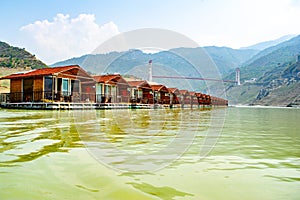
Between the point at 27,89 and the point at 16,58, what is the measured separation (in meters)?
42.2

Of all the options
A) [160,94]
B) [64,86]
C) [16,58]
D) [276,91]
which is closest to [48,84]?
[64,86]

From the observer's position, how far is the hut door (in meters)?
20.5

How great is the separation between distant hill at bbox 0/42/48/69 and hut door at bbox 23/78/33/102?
3606cm

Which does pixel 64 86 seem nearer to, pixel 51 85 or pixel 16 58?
pixel 51 85

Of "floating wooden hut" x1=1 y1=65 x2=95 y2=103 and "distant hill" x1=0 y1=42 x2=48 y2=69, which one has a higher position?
"distant hill" x1=0 y1=42 x2=48 y2=69

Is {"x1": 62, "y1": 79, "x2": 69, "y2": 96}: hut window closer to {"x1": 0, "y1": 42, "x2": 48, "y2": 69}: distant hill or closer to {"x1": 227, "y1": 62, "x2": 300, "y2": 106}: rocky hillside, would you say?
{"x1": 0, "y1": 42, "x2": 48, "y2": 69}: distant hill

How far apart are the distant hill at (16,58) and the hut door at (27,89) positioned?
118 ft

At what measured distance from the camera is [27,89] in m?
20.9

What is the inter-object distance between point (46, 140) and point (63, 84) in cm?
1681

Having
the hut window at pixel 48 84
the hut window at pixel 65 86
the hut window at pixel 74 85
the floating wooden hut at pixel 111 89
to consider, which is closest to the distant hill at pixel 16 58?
the floating wooden hut at pixel 111 89

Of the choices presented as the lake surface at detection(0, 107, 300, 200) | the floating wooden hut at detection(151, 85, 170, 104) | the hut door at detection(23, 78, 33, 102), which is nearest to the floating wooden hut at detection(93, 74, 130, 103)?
the hut door at detection(23, 78, 33, 102)

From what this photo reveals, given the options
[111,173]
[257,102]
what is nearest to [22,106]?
[111,173]

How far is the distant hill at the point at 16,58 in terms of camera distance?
53.8m

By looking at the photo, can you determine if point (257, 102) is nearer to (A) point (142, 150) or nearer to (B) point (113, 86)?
(B) point (113, 86)
